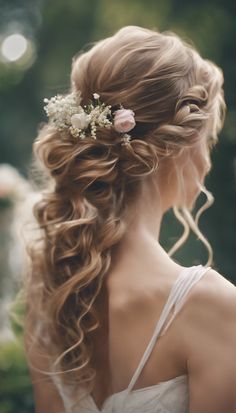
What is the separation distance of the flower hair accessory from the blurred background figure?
361 mm

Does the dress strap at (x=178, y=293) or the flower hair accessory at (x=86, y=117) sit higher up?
the flower hair accessory at (x=86, y=117)

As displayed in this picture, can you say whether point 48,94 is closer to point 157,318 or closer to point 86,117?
point 86,117

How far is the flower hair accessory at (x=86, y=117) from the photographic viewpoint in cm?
154

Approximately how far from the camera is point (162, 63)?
1.56 metres

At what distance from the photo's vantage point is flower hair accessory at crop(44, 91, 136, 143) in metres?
1.54

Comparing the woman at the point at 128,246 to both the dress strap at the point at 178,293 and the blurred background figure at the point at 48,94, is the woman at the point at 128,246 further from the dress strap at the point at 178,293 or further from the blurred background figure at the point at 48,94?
the blurred background figure at the point at 48,94

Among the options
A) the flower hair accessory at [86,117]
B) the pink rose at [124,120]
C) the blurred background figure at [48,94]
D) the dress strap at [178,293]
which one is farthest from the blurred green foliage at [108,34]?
the dress strap at [178,293]

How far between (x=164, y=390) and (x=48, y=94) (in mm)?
3803

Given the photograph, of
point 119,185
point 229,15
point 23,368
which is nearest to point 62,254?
point 119,185

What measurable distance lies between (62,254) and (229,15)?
2.40 metres

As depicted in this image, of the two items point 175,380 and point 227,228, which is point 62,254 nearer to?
point 175,380

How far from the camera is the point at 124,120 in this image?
4.99ft

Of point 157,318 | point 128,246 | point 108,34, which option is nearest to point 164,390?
point 157,318

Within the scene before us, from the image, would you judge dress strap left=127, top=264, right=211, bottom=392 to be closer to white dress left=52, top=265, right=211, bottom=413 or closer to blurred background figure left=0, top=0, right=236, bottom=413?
white dress left=52, top=265, right=211, bottom=413
